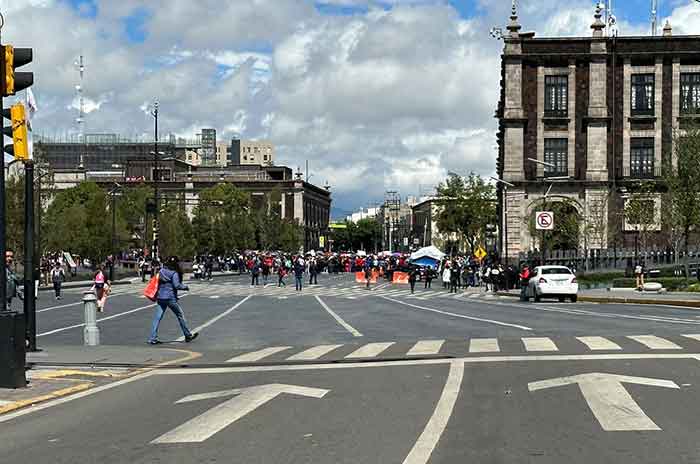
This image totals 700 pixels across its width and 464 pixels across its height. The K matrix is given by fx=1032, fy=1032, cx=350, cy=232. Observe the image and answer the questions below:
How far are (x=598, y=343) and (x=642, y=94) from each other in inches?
2446

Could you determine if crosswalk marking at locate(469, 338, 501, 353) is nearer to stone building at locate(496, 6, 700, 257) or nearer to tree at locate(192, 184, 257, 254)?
stone building at locate(496, 6, 700, 257)

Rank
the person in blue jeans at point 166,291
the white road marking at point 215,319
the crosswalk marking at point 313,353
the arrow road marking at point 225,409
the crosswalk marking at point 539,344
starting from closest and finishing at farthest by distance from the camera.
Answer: the arrow road marking at point 225,409 → the crosswalk marking at point 313,353 → the crosswalk marking at point 539,344 → the person in blue jeans at point 166,291 → the white road marking at point 215,319

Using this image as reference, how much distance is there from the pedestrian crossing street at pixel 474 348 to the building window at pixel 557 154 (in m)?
57.9

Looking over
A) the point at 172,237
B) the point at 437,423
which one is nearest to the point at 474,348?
the point at 437,423

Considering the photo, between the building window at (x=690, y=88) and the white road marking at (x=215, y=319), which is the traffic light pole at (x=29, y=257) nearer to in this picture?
the white road marking at (x=215, y=319)

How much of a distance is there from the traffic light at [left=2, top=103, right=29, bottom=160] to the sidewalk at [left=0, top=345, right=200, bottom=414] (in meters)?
3.31

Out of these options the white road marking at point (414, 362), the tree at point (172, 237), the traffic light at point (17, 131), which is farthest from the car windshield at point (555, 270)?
the tree at point (172, 237)

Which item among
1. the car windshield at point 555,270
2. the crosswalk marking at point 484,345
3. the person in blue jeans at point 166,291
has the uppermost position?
the person in blue jeans at point 166,291

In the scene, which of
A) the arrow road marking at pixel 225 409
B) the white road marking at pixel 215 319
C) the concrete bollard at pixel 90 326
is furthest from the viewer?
the white road marking at pixel 215 319

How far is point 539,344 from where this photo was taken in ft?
62.7

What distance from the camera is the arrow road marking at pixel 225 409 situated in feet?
33.4

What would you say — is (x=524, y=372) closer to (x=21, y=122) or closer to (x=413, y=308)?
(x=21, y=122)

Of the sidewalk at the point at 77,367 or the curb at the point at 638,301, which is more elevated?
the sidewalk at the point at 77,367

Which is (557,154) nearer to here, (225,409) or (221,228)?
(221,228)
